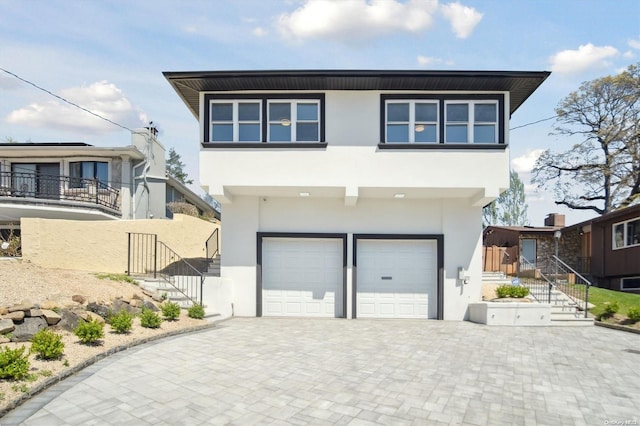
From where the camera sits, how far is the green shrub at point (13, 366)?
508cm

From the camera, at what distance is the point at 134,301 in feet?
31.6

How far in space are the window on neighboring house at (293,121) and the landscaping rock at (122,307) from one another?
242 inches

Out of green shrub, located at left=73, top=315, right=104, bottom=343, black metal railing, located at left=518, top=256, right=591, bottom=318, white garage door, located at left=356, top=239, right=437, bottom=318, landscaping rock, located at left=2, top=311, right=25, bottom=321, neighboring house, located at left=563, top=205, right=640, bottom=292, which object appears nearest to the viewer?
landscaping rock, located at left=2, top=311, right=25, bottom=321

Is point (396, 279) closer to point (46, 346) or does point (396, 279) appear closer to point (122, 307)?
point (122, 307)

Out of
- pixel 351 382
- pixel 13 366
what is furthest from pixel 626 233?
pixel 13 366

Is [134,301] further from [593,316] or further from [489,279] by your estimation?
[593,316]

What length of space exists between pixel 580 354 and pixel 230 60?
12.9m

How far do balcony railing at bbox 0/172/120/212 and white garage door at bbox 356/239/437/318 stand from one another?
13664 millimetres

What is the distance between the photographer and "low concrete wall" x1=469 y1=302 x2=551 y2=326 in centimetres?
1134

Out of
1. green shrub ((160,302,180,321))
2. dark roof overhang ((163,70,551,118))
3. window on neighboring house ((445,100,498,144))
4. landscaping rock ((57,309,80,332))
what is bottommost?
green shrub ((160,302,180,321))

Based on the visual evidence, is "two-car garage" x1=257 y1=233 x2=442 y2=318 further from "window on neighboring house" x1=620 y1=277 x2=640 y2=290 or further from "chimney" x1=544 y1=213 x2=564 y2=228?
"chimney" x1=544 y1=213 x2=564 y2=228

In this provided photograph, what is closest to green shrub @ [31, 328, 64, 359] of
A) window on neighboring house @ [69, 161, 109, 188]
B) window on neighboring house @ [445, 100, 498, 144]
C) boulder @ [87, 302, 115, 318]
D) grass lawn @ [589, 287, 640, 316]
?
boulder @ [87, 302, 115, 318]

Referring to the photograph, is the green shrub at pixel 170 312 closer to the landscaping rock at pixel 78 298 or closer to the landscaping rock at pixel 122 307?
the landscaping rock at pixel 122 307

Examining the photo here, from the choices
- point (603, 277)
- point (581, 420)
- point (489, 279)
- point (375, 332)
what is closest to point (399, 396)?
point (581, 420)
